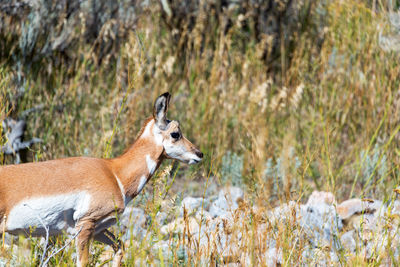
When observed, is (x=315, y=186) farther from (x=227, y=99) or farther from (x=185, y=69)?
(x=185, y=69)

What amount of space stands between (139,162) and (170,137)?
0.24 m

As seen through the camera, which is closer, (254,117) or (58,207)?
(58,207)

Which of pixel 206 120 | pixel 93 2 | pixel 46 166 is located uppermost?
pixel 93 2

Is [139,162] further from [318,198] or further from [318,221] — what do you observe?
[318,198]

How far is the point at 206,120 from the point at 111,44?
71.0 inches

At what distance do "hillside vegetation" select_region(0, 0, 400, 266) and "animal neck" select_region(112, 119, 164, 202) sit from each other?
1232mm

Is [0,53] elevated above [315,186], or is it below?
above

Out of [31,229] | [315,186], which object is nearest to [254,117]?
[315,186]

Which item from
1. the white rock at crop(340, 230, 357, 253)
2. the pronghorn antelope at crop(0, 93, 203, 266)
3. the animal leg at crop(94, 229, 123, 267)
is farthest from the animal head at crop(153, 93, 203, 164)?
the white rock at crop(340, 230, 357, 253)

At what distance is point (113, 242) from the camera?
3.43 meters

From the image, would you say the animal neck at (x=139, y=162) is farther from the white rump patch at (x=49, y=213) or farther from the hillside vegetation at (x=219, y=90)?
the hillside vegetation at (x=219, y=90)

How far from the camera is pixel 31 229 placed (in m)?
2.93

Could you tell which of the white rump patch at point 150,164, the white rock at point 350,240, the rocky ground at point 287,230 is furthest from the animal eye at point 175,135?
the white rock at point 350,240

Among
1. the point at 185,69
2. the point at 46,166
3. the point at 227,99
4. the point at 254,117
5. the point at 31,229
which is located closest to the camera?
the point at 31,229
